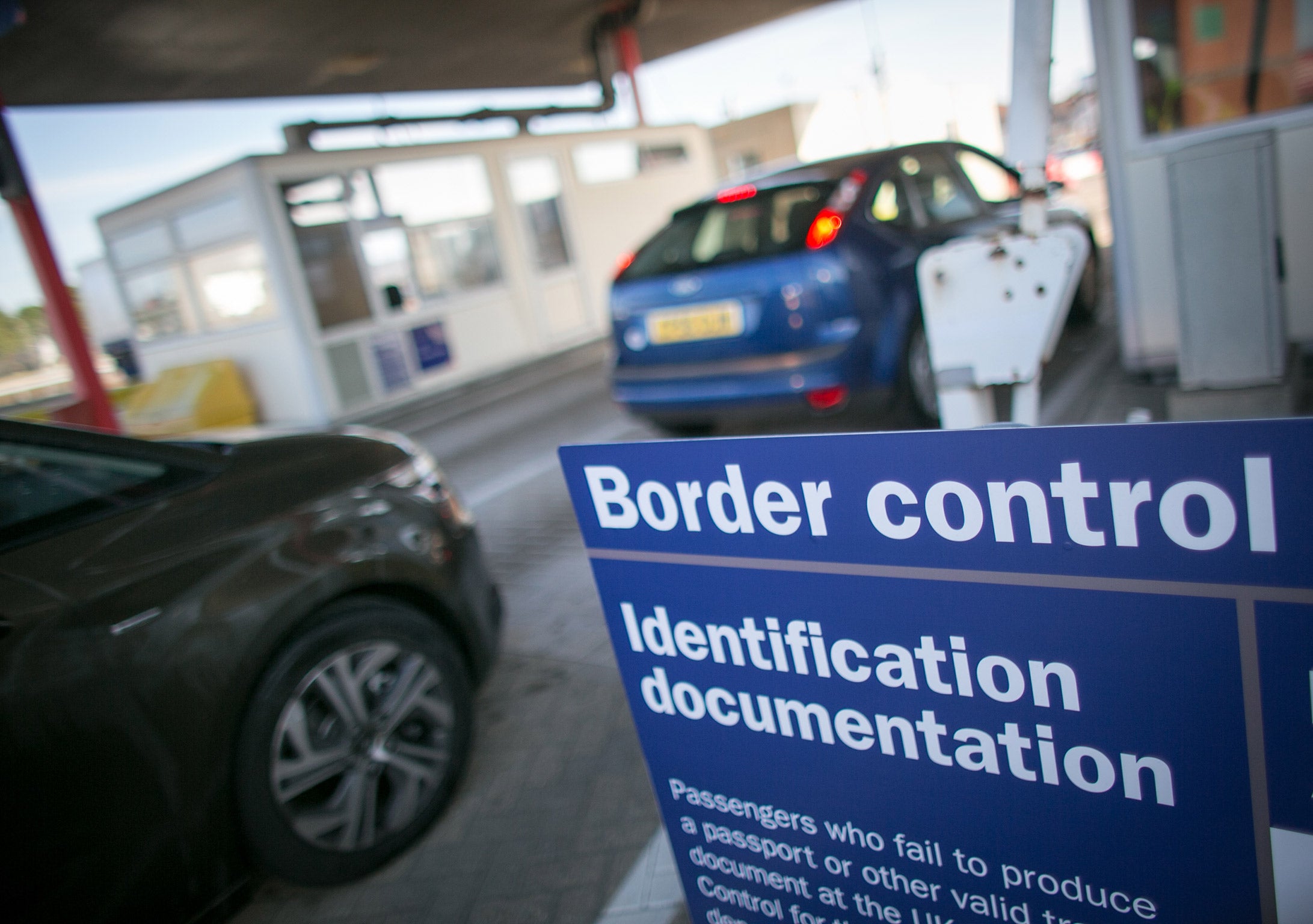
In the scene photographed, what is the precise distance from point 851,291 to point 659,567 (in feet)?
11.2

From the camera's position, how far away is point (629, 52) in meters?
17.8

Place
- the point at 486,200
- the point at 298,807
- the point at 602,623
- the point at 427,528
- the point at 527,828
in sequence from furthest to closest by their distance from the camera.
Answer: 1. the point at 486,200
2. the point at 602,623
3. the point at 427,528
4. the point at 527,828
5. the point at 298,807

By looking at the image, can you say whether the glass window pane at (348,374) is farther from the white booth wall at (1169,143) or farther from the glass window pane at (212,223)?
the white booth wall at (1169,143)

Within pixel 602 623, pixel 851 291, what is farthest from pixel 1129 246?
pixel 602 623

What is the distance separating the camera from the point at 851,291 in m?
4.51

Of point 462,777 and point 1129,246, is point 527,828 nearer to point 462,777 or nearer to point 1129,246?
point 462,777

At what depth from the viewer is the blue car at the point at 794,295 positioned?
4.55 m

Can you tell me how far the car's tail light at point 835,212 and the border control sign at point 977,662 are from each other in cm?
344

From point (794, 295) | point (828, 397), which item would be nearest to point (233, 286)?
point (794, 295)

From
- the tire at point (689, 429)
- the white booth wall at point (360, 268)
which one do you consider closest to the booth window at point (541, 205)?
the white booth wall at point (360, 268)

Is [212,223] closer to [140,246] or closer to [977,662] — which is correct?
[140,246]

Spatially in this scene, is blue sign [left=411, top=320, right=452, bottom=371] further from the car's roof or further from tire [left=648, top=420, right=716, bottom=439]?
the car's roof

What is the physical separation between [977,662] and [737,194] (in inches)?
174

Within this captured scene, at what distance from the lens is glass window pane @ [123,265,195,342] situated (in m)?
12.5
